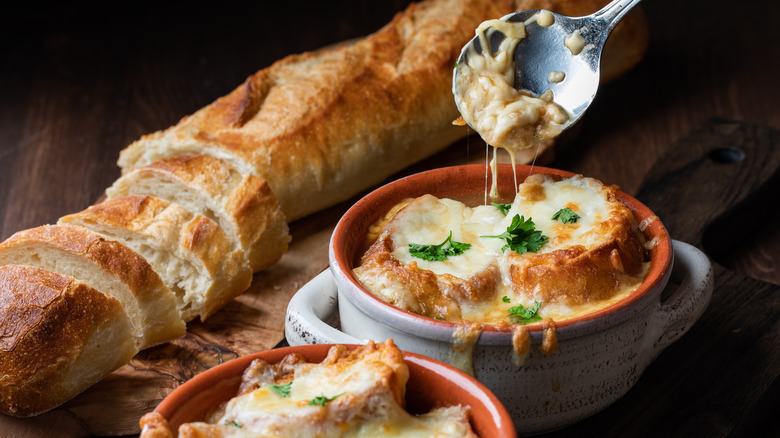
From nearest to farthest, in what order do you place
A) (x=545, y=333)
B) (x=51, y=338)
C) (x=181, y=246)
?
(x=545, y=333)
(x=51, y=338)
(x=181, y=246)

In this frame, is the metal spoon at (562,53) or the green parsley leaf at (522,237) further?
the metal spoon at (562,53)

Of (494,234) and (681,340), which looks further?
(681,340)

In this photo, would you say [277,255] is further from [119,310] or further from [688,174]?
[688,174]

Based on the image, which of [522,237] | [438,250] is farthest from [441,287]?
[522,237]

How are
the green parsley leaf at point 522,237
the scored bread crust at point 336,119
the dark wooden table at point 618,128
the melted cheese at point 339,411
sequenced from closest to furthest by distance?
1. the melted cheese at point 339,411
2. the green parsley leaf at point 522,237
3. the dark wooden table at point 618,128
4. the scored bread crust at point 336,119

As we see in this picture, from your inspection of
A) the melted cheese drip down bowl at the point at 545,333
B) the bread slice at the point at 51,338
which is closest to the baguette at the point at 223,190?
the bread slice at the point at 51,338

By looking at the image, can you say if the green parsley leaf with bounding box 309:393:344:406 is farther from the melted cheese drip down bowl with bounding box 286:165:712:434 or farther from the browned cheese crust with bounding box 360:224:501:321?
the browned cheese crust with bounding box 360:224:501:321

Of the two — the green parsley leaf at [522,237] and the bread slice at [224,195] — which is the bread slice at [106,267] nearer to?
the bread slice at [224,195]

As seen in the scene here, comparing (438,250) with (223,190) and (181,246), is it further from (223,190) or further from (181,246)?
(223,190)
